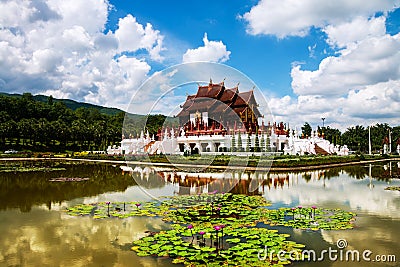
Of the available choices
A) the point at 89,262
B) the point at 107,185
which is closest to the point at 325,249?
the point at 89,262

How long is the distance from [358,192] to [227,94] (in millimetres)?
26081

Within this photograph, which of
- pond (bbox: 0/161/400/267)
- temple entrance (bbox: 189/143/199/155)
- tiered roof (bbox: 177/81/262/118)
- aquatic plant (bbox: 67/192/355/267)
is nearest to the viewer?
aquatic plant (bbox: 67/192/355/267)

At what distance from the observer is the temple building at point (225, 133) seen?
1355 inches

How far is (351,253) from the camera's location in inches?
281

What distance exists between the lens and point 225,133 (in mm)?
35812

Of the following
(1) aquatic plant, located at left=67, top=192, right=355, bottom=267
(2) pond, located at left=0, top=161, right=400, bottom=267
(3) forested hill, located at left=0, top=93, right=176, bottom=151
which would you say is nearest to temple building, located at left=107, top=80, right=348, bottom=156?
(3) forested hill, located at left=0, top=93, right=176, bottom=151

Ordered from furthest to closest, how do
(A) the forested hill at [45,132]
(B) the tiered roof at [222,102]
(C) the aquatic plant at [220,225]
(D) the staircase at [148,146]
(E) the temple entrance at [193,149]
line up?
(A) the forested hill at [45,132]
(D) the staircase at [148,146]
(B) the tiered roof at [222,102]
(E) the temple entrance at [193,149]
(C) the aquatic plant at [220,225]

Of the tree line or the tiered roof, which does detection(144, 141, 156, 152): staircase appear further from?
the tree line

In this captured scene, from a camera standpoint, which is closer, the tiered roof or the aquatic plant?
the aquatic plant

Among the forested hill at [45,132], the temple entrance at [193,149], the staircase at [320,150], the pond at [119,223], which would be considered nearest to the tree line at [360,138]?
the staircase at [320,150]

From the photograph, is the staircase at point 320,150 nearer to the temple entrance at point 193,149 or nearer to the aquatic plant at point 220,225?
the temple entrance at point 193,149

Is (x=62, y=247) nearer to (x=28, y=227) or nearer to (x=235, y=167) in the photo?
(x=28, y=227)

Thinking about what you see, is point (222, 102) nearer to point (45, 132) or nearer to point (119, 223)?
point (45, 132)

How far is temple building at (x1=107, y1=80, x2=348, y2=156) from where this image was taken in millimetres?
34406
